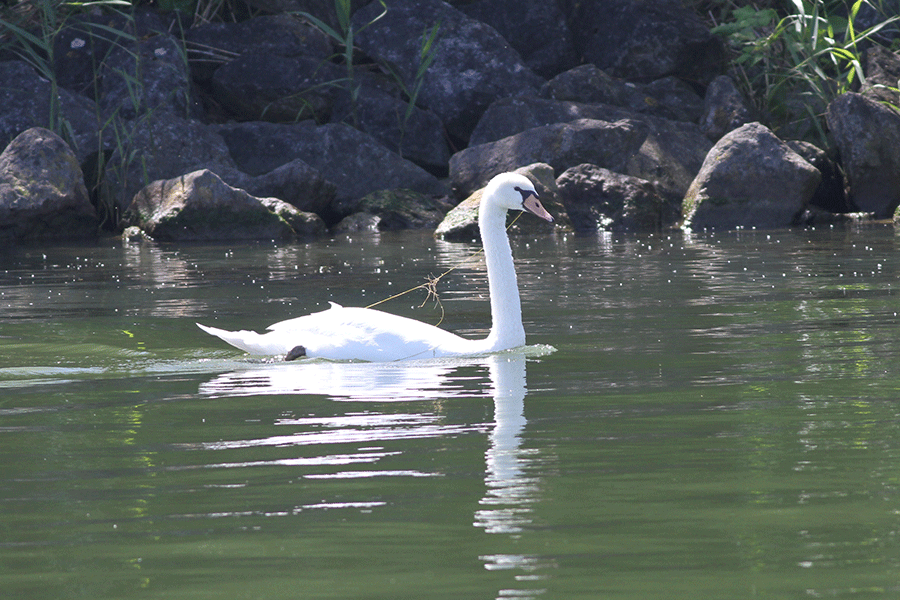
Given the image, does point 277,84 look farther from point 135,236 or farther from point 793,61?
point 793,61

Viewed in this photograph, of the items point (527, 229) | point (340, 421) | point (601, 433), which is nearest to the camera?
point (601, 433)

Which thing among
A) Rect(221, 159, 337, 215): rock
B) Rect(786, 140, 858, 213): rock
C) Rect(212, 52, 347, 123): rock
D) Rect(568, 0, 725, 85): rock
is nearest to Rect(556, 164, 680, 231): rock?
Rect(786, 140, 858, 213): rock

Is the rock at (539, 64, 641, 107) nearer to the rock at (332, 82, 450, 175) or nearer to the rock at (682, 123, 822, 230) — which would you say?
the rock at (332, 82, 450, 175)

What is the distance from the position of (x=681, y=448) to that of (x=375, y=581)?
1.54m

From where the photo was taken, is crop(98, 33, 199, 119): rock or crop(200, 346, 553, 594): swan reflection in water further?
crop(98, 33, 199, 119): rock

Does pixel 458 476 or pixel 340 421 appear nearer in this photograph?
pixel 458 476

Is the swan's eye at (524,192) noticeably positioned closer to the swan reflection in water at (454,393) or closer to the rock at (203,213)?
the swan reflection in water at (454,393)

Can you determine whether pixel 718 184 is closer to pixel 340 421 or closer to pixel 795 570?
pixel 340 421

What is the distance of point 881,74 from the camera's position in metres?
19.1

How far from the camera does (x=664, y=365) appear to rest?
5.70 meters

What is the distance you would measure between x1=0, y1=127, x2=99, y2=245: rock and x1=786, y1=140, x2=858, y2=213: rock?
1035cm

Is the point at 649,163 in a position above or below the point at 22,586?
above

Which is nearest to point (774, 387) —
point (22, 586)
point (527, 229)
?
point (22, 586)

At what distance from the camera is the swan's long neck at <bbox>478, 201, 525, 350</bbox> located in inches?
242
